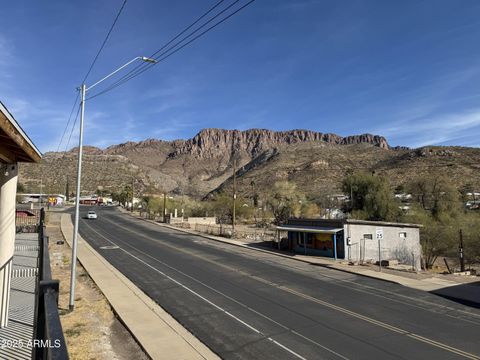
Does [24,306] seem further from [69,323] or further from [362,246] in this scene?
[362,246]

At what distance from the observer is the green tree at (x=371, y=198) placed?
59656 millimetres

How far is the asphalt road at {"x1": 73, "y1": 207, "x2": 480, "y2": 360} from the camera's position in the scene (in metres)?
11.0

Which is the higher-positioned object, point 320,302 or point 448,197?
point 448,197

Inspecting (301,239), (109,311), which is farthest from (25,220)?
(109,311)

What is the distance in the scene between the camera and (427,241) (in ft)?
130

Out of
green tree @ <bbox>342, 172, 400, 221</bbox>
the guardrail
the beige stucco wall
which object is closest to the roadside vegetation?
green tree @ <bbox>342, 172, 400, 221</bbox>

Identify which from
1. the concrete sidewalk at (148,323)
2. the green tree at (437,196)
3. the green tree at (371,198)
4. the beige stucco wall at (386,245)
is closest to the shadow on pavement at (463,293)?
the beige stucco wall at (386,245)

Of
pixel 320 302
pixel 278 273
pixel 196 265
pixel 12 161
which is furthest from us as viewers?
pixel 196 265

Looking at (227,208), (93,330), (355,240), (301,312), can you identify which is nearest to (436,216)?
(355,240)

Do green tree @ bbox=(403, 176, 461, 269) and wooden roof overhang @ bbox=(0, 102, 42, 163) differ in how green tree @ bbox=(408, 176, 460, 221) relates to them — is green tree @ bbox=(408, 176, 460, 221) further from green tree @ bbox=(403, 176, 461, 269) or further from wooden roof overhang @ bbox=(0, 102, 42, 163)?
wooden roof overhang @ bbox=(0, 102, 42, 163)

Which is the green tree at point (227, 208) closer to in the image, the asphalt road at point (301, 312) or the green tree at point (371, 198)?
the green tree at point (371, 198)

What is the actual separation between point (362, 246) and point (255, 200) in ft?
193

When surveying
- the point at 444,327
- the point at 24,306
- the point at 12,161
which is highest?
the point at 12,161

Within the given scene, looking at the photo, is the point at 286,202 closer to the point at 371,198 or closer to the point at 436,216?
the point at 371,198
